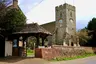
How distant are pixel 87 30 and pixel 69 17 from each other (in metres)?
10.2

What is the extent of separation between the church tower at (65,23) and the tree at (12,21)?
38.1 metres

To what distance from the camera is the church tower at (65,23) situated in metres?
66.4

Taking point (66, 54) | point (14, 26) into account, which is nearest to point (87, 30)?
point (66, 54)

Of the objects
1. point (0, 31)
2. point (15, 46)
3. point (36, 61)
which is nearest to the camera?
point (36, 61)

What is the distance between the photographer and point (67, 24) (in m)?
67.7

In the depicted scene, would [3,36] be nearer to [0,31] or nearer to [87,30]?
[0,31]

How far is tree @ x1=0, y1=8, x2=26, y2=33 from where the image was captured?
2623cm

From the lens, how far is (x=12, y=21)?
26.8 metres

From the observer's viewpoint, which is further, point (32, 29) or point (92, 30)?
point (92, 30)

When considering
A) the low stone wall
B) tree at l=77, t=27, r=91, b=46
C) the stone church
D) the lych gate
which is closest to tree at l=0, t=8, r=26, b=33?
the lych gate

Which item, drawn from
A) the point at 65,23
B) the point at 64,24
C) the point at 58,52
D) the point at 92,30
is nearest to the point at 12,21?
the point at 58,52

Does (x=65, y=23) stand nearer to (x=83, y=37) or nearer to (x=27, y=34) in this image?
(x=83, y=37)

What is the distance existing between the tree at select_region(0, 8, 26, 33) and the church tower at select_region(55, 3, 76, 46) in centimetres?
3806

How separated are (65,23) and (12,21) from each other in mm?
42105
